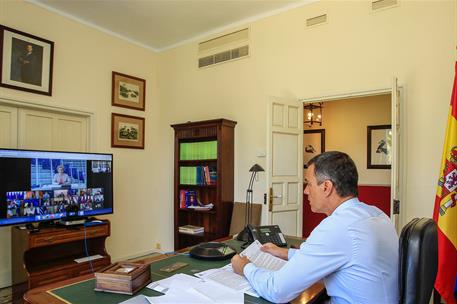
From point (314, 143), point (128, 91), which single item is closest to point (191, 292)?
point (128, 91)

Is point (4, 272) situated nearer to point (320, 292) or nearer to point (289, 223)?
point (289, 223)

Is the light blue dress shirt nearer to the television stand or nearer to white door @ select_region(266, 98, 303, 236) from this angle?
white door @ select_region(266, 98, 303, 236)

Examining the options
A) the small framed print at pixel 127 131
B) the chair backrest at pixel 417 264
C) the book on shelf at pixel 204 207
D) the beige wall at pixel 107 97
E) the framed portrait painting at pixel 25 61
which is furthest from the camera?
the small framed print at pixel 127 131

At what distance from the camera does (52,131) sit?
12.9ft

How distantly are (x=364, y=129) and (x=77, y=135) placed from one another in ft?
14.4

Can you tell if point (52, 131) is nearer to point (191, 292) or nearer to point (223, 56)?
point (223, 56)

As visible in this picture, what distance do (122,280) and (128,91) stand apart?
12.5ft

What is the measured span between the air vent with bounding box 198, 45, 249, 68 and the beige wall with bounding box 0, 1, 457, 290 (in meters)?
0.09

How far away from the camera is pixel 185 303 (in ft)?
3.90

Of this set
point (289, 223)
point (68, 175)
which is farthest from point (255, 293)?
point (68, 175)

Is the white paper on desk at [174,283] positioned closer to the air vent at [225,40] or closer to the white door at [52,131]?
the white door at [52,131]

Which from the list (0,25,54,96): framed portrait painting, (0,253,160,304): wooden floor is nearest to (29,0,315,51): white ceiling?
(0,25,54,96): framed portrait painting

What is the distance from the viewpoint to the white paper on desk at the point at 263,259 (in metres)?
1.56

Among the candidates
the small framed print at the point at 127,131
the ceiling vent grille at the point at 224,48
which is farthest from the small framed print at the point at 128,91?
the ceiling vent grille at the point at 224,48
